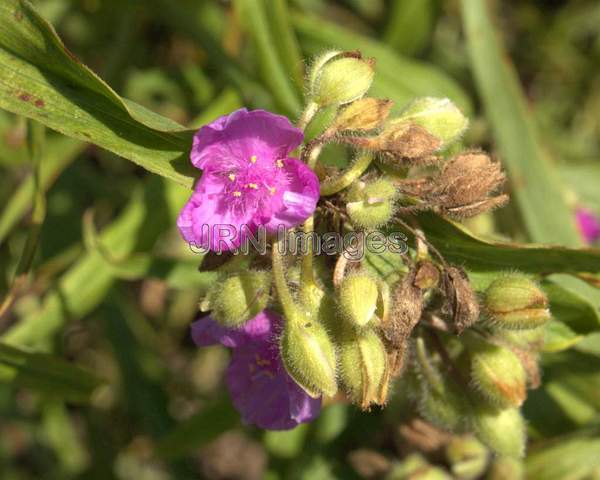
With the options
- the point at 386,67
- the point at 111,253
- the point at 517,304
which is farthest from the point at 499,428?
the point at 386,67

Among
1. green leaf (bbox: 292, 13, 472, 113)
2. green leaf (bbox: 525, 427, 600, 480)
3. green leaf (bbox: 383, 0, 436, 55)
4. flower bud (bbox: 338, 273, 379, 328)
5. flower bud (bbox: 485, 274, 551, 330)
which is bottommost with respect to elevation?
green leaf (bbox: 525, 427, 600, 480)

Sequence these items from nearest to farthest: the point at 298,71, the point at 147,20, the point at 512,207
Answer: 1. the point at 298,71
2. the point at 512,207
3. the point at 147,20

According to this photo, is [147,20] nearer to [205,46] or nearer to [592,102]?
[205,46]

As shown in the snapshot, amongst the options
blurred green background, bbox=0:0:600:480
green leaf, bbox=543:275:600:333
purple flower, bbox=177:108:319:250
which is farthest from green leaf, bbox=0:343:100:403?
green leaf, bbox=543:275:600:333

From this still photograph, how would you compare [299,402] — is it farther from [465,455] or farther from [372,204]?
[465,455]

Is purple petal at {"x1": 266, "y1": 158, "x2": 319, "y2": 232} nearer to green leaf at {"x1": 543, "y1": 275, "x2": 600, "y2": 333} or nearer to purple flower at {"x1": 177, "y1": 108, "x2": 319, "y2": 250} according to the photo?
purple flower at {"x1": 177, "y1": 108, "x2": 319, "y2": 250}

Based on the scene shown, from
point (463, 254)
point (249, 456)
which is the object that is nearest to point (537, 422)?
point (463, 254)

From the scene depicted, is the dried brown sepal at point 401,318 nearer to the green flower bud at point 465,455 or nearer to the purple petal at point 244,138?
the purple petal at point 244,138
